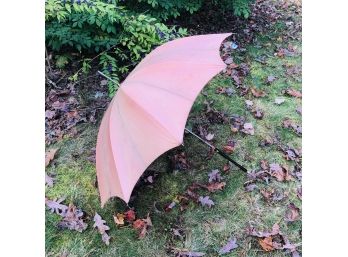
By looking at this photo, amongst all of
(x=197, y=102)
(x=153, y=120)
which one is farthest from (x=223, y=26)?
(x=153, y=120)

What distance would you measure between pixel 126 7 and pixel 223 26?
157cm

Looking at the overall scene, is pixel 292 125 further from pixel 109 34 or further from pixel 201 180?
pixel 109 34

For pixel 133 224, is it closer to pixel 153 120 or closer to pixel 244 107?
pixel 153 120

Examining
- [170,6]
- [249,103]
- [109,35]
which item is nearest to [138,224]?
[249,103]

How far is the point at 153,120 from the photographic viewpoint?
2666 millimetres

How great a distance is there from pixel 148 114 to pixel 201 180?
129 cm

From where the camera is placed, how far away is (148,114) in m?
2.70

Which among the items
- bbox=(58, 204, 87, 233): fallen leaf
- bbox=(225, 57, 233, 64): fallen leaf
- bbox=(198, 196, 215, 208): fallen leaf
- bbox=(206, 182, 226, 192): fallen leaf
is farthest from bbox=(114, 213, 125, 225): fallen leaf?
bbox=(225, 57, 233, 64): fallen leaf

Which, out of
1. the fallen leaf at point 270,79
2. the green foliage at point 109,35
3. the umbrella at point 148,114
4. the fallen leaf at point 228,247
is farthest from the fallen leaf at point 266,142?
the green foliage at point 109,35

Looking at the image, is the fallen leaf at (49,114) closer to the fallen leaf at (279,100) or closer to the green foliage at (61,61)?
the green foliage at (61,61)

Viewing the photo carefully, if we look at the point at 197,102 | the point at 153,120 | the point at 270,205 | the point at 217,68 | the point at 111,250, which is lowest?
the point at 111,250

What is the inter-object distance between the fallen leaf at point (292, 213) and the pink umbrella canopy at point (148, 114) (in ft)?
4.84

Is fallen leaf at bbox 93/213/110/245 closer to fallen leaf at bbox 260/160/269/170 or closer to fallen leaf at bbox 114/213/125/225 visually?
fallen leaf at bbox 114/213/125/225

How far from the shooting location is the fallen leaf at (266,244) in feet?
10.2
